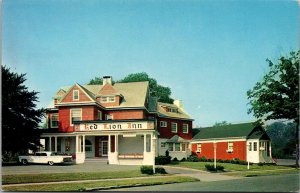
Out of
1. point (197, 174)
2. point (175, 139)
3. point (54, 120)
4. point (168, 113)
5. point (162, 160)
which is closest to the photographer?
point (197, 174)

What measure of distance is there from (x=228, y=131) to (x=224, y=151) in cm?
178

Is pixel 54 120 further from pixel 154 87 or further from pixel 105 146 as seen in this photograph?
pixel 154 87

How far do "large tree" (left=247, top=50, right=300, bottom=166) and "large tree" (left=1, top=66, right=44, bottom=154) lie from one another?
10578 mm

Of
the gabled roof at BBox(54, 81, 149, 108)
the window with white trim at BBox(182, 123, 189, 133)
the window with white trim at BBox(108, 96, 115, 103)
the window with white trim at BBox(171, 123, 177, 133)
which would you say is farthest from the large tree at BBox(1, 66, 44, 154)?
the window with white trim at BBox(182, 123, 189, 133)

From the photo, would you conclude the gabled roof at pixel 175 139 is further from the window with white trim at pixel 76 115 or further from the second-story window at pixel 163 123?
the window with white trim at pixel 76 115

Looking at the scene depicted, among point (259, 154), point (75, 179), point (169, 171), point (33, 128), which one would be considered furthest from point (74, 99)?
point (259, 154)

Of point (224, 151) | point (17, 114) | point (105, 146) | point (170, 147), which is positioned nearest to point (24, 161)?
point (17, 114)

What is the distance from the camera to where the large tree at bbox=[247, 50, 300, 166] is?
19292mm

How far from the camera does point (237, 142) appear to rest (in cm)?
3084

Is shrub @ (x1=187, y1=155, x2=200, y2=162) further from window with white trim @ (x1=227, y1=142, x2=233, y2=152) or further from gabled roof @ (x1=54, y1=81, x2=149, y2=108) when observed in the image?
gabled roof @ (x1=54, y1=81, x2=149, y2=108)

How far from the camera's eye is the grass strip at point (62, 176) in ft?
52.5

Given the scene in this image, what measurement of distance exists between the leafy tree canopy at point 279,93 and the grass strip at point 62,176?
23.5 feet

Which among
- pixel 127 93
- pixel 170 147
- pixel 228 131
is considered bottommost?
pixel 170 147

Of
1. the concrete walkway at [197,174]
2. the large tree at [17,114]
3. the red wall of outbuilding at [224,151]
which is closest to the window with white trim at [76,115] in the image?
the large tree at [17,114]
